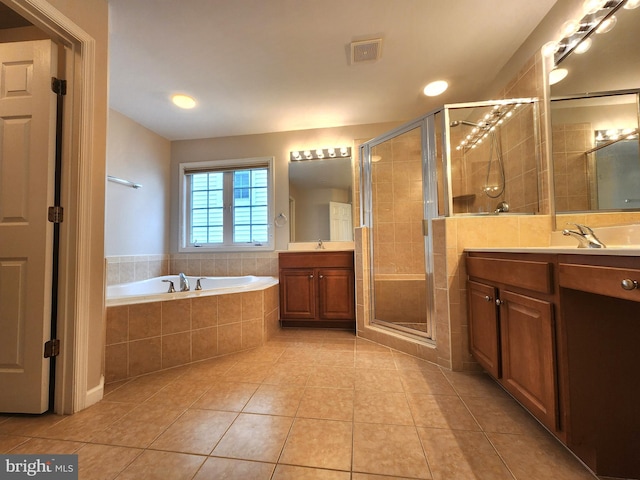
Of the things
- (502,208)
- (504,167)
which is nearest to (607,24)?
(504,167)

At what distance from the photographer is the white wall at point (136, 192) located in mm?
2422

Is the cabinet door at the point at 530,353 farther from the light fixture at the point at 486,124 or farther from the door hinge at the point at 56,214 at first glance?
the door hinge at the point at 56,214

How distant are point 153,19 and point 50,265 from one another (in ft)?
5.13

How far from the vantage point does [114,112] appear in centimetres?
246

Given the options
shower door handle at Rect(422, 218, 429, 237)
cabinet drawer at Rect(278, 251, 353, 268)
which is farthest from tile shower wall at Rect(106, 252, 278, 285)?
shower door handle at Rect(422, 218, 429, 237)

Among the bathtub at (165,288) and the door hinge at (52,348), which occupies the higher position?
the bathtub at (165,288)

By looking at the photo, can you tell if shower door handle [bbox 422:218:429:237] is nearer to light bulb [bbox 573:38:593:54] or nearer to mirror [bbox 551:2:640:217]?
mirror [bbox 551:2:640:217]

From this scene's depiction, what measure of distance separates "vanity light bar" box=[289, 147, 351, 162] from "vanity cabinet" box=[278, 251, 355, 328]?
117cm

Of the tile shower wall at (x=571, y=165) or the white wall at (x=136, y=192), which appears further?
the white wall at (x=136, y=192)

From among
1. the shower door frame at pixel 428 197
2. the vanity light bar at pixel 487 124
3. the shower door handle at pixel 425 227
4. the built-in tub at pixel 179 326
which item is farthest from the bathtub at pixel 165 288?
the vanity light bar at pixel 487 124

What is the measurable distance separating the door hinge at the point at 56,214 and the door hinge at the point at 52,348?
0.60 meters

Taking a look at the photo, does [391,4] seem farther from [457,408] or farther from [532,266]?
[457,408]

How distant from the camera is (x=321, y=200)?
2963mm

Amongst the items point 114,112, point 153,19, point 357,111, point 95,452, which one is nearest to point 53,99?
point 153,19
